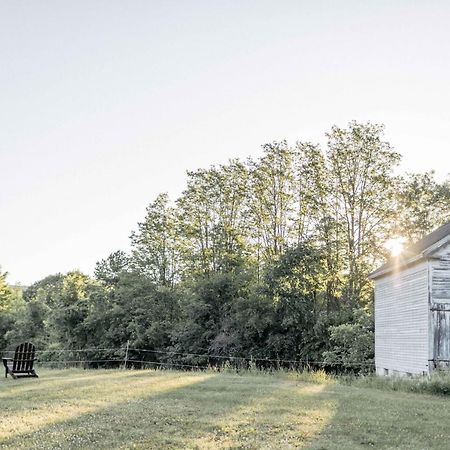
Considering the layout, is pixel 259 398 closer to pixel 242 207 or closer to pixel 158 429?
pixel 158 429

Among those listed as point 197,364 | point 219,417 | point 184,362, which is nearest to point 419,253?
point 219,417

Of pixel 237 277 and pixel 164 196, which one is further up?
pixel 164 196

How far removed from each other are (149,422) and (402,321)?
48.5 feet

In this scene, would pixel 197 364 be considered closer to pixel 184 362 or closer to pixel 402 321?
pixel 184 362

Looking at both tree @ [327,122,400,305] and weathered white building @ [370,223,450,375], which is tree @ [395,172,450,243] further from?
weathered white building @ [370,223,450,375]

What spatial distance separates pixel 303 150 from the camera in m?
37.5

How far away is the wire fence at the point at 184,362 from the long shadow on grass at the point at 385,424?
12167mm

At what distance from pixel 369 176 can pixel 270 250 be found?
25.9ft

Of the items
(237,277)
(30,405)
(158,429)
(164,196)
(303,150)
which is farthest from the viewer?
(164,196)

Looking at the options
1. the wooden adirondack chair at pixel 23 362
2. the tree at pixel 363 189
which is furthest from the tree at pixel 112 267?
the wooden adirondack chair at pixel 23 362

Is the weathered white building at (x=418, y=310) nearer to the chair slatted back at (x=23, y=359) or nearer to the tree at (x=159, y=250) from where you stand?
the chair slatted back at (x=23, y=359)

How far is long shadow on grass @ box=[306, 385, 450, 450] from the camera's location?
873 centimetres

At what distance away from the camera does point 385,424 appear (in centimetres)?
998

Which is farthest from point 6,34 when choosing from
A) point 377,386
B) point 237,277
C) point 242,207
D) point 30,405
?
point 242,207
